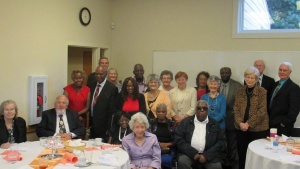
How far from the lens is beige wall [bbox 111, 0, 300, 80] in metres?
5.59

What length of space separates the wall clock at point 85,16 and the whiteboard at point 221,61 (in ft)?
4.46

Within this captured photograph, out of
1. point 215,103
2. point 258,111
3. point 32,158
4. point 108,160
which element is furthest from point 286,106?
point 32,158

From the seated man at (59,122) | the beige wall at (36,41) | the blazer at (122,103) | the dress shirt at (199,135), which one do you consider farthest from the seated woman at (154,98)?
the beige wall at (36,41)

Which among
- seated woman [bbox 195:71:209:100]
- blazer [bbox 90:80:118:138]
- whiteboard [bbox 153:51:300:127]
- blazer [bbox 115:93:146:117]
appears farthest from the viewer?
whiteboard [bbox 153:51:300:127]

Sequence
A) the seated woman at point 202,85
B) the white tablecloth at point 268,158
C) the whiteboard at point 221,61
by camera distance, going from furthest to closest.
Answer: the whiteboard at point 221,61, the seated woman at point 202,85, the white tablecloth at point 268,158

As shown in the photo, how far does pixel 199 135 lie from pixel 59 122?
5.42 feet

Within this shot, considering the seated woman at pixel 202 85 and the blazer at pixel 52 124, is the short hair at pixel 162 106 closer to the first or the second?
the seated woman at pixel 202 85

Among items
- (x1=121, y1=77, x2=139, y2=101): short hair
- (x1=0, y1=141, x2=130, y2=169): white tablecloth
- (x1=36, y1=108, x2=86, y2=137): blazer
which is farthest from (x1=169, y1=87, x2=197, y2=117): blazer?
(x1=0, y1=141, x2=130, y2=169): white tablecloth

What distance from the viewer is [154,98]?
174 inches

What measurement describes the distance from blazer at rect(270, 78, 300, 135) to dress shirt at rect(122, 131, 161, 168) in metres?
1.62

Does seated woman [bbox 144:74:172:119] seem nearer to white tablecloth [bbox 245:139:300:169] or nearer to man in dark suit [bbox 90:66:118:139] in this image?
man in dark suit [bbox 90:66:118:139]

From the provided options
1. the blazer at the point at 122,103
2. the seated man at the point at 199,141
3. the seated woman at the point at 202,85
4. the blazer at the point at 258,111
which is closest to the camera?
the seated man at the point at 199,141

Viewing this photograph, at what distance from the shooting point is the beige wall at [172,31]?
559 cm

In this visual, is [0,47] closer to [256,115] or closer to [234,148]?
[256,115]
